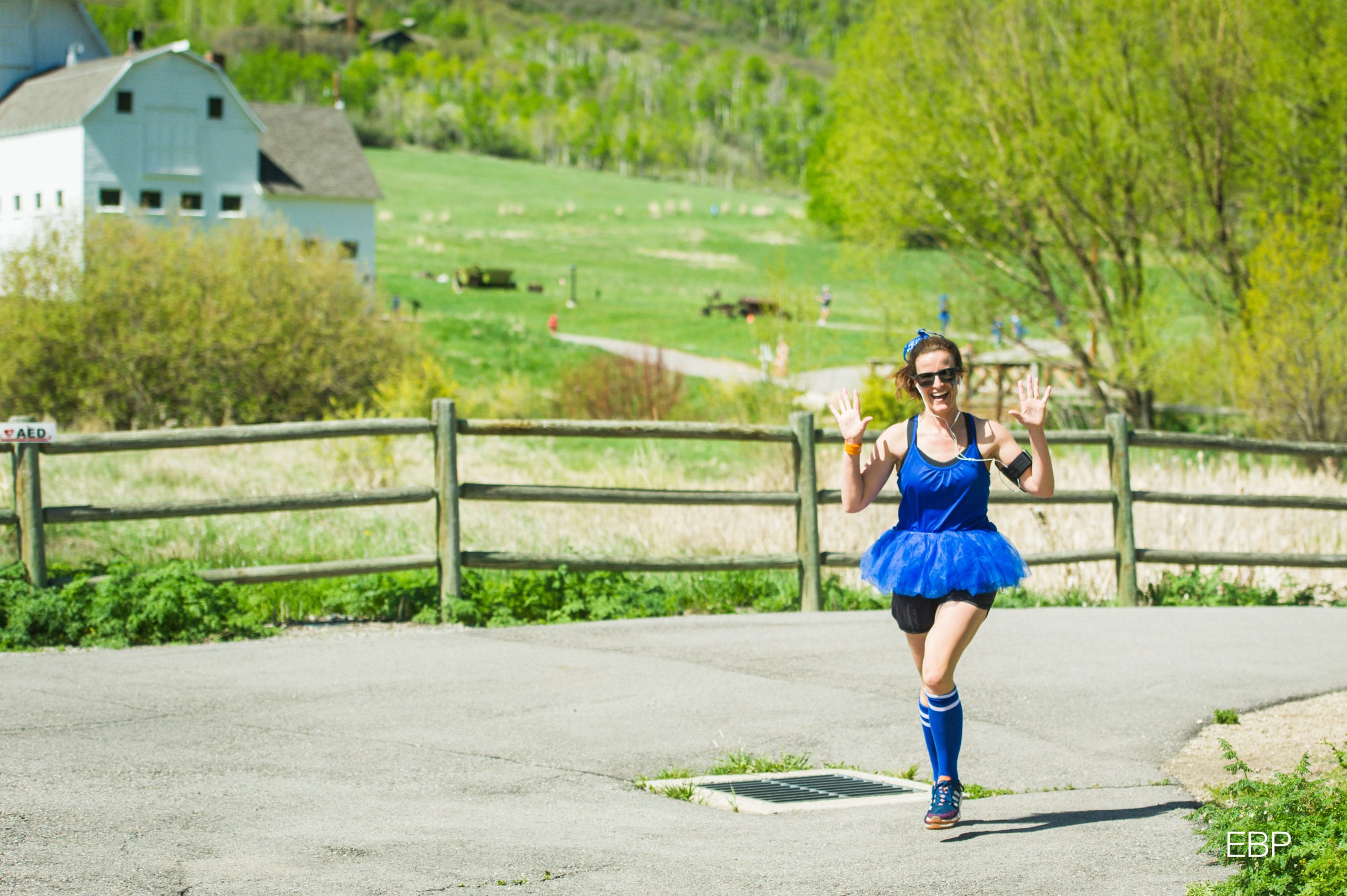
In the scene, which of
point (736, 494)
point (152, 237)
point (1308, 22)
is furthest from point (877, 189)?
point (736, 494)

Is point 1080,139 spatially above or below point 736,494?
above

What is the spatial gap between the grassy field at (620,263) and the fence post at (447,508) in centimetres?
1561

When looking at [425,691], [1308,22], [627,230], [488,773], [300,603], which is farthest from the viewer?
[627,230]

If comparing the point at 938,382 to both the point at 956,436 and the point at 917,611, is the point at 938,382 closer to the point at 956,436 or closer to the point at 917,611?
the point at 956,436

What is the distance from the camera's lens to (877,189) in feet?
84.1

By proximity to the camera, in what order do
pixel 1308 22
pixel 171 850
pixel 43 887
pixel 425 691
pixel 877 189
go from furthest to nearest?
pixel 877 189 → pixel 1308 22 → pixel 425 691 → pixel 171 850 → pixel 43 887

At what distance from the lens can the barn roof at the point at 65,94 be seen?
4559cm

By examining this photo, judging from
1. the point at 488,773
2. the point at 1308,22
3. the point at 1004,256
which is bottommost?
the point at 488,773

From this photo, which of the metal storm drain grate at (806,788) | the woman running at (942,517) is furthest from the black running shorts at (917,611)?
the metal storm drain grate at (806,788)

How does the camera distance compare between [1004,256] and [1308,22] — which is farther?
[1004,256]

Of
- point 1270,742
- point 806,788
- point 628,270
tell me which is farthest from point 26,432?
point 628,270

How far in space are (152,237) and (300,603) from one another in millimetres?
15556

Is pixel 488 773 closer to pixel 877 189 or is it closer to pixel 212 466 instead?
pixel 212 466
